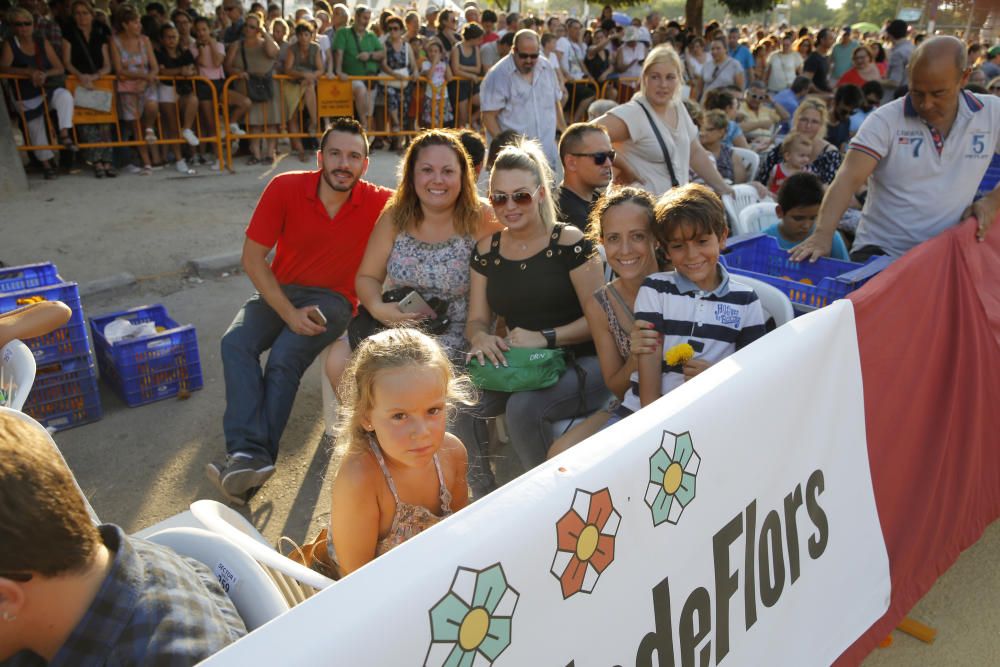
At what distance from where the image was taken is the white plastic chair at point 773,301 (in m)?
3.12

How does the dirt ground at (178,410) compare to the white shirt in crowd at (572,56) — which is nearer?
the dirt ground at (178,410)

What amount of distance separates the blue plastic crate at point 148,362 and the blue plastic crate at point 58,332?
0.22 m

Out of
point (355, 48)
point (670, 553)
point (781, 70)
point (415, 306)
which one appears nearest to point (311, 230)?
point (415, 306)

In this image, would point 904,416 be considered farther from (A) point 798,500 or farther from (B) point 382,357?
(B) point 382,357

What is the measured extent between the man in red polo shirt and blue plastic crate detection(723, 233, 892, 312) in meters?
2.08

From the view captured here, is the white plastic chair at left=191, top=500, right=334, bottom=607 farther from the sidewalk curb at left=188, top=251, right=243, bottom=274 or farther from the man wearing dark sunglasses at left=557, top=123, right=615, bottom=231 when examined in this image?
the sidewalk curb at left=188, top=251, right=243, bottom=274

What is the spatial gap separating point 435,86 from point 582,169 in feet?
28.5

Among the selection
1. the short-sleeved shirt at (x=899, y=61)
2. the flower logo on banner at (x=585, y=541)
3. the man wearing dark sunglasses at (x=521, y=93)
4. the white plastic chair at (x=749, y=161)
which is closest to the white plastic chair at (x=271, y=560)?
the flower logo on banner at (x=585, y=541)

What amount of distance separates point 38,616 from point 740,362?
5.69 feet

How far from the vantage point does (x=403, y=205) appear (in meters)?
3.93

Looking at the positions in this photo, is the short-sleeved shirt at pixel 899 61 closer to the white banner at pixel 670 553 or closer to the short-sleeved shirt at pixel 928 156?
the short-sleeved shirt at pixel 928 156

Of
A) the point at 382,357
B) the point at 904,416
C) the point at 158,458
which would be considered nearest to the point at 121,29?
the point at 158,458

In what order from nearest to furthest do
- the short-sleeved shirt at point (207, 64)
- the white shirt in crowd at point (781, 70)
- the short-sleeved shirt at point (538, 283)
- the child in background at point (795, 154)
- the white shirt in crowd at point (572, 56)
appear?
the short-sleeved shirt at point (538, 283) → the child in background at point (795, 154) → the short-sleeved shirt at point (207, 64) → the white shirt in crowd at point (572, 56) → the white shirt in crowd at point (781, 70)

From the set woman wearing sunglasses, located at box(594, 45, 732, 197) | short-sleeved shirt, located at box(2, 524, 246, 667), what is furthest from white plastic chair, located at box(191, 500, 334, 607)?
woman wearing sunglasses, located at box(594, 45, 732, 197)
